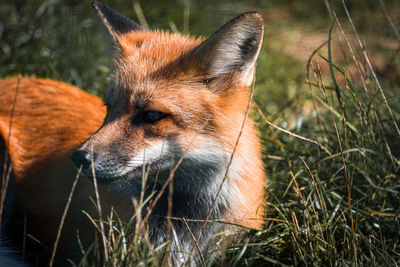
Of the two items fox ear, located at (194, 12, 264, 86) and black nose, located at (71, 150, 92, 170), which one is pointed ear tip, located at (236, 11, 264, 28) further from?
black nose, located at (71, 150, 92, 170)

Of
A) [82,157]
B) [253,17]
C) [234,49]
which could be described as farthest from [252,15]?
[82,157]

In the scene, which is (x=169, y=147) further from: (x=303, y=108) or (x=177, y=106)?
(x=303, y=108)

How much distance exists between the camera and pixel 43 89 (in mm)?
3619

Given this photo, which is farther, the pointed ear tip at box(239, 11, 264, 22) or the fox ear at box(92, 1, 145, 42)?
the fox ear at box(92, 1, 145, 42)

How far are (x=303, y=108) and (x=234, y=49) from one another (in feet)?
9.28

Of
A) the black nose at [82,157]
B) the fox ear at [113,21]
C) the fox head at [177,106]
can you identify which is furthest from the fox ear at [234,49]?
the black nose at [82,157]

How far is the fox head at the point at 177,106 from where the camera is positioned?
2461 millimetres

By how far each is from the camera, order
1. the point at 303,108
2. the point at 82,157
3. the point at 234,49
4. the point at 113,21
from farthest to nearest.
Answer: the point at 303,108, the point at 113,21, the point at 234,49, the point at 82,157

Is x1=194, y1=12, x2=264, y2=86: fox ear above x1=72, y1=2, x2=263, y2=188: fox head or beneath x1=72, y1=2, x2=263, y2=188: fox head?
above

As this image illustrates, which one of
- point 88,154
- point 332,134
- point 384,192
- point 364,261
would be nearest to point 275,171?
point 332,134

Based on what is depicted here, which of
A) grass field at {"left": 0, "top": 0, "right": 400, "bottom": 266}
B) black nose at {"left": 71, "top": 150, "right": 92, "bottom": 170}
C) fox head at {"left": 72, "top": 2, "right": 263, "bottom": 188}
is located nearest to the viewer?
black nose at {"left": 71, "top": 150, "right": 92, "bottom": 170}

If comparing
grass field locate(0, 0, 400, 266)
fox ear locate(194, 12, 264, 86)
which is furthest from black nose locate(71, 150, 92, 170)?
fox ear locate(194, 12, 264, 86)

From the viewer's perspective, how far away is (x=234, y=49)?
2707 mm

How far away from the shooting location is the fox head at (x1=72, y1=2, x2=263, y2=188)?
2.46 m
